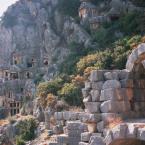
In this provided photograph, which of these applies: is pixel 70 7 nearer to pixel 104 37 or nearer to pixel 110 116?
A: pixel 104 37

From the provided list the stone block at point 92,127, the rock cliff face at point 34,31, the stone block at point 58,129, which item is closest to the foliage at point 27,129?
the stone block at point 58,129

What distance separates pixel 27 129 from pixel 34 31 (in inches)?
1296

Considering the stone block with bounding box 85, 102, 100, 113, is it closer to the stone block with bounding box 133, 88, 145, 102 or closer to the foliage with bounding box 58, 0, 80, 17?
the stone block with bounding box 133, 88, 145, 102

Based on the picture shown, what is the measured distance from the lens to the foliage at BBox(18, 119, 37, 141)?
116 ft

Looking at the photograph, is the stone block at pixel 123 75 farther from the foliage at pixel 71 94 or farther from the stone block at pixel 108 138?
the foliage at pixel 71 94

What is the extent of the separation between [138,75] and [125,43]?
26.1 metres

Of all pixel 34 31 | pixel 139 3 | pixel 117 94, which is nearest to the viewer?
pixel 117 94

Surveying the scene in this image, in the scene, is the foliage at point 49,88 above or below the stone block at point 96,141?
above

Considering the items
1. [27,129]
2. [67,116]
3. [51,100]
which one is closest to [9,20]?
[51,100]

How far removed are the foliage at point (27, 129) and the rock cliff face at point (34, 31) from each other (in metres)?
18.5

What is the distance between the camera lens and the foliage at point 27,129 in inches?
1397

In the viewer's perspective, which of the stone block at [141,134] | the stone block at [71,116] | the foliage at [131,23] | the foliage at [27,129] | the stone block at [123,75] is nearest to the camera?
the stone block at [141,134]

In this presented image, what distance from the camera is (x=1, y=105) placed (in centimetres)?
5953

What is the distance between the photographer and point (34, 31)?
221 ft
